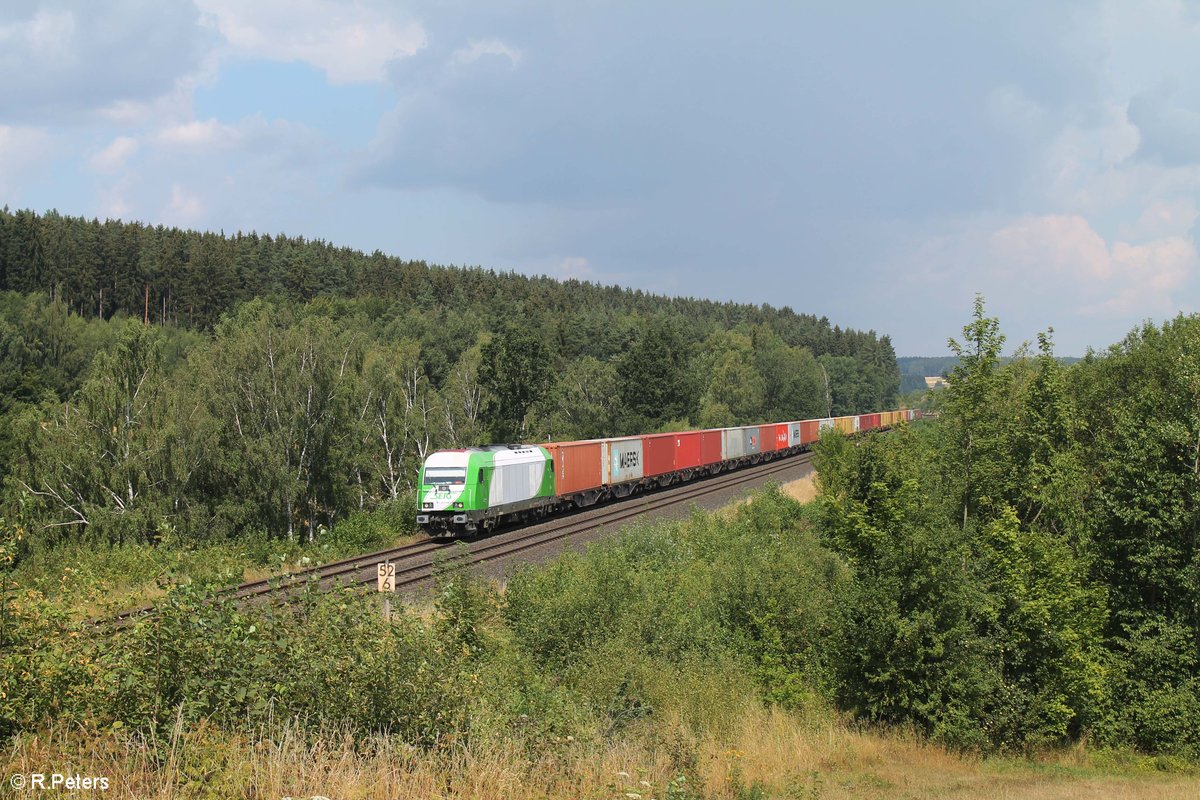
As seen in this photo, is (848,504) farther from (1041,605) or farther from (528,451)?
(528,451)

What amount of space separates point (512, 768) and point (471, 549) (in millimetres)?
20250

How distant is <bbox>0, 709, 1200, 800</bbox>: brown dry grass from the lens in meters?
7.44

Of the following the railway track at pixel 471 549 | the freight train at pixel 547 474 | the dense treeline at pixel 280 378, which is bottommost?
the railway track at pixel 471 549

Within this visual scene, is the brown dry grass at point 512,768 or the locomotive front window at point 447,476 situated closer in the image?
the brown dry grass at point 512,768

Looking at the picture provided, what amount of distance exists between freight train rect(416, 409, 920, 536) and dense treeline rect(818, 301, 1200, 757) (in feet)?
8.39

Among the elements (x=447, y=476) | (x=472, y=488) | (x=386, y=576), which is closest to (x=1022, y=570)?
(x=386, y=576)

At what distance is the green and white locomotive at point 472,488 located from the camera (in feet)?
101

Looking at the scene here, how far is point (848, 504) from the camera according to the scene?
66.9 ft

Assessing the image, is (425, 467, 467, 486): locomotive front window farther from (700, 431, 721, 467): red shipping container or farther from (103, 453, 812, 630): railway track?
(700, 431, 721, 467): red shipping container

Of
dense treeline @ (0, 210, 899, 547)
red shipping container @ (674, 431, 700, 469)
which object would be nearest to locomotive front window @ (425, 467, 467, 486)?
dense treeline @ (0, 210, 899, 547)

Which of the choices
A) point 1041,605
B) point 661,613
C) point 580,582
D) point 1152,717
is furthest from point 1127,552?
point 580,582

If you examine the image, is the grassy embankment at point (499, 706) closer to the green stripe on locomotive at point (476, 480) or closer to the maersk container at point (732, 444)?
the green stripe on locomotive at point (476, 480)

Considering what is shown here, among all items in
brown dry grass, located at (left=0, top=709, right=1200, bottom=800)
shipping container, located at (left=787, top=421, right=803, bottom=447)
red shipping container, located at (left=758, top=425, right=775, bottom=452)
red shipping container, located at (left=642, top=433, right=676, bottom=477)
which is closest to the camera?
brown dry grass, located at (left=0, top=709, right=1200, bottom=800)

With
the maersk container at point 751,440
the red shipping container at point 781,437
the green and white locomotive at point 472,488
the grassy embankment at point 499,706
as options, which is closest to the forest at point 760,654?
the grassy embankment at point 499,706
